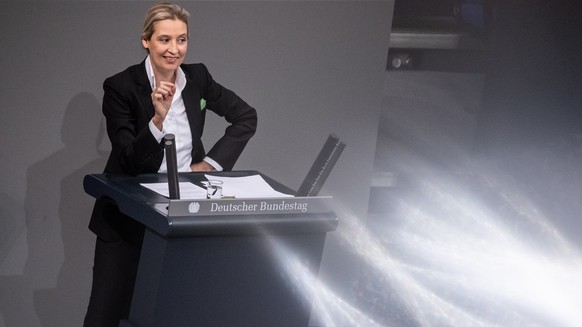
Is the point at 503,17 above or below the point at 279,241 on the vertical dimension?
above

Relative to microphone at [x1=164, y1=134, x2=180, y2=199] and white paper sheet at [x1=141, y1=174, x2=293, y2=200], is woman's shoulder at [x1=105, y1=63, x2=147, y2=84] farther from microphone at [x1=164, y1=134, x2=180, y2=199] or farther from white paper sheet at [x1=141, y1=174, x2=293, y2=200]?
microphone at [x1=164, y1=134, x2=180, y2=199]

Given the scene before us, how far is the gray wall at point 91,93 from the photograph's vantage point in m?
4.07

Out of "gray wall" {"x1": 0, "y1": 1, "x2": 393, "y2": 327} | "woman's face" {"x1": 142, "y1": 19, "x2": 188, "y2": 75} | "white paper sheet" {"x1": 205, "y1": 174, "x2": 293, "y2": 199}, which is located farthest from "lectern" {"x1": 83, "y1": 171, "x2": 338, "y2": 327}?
"gray wall" {"x1": 0, "y1": 1, "x2": 393, "y2": 327}

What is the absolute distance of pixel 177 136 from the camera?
3514 mm

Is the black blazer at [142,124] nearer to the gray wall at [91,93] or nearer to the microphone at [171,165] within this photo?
the microphone at [171,165]

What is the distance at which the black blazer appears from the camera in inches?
126

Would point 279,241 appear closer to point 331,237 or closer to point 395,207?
point 331,237

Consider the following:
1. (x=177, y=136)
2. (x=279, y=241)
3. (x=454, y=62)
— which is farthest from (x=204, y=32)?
(x=454, y=62)

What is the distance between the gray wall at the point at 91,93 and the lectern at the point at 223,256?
1163mm

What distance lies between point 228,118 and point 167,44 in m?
0.49

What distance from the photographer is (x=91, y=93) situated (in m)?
4.17

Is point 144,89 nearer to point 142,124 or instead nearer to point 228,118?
point 142,124

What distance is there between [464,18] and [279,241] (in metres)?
3.95

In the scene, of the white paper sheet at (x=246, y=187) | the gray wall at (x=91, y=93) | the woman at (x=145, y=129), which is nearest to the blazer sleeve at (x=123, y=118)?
the woman at (x=145, y=129)
